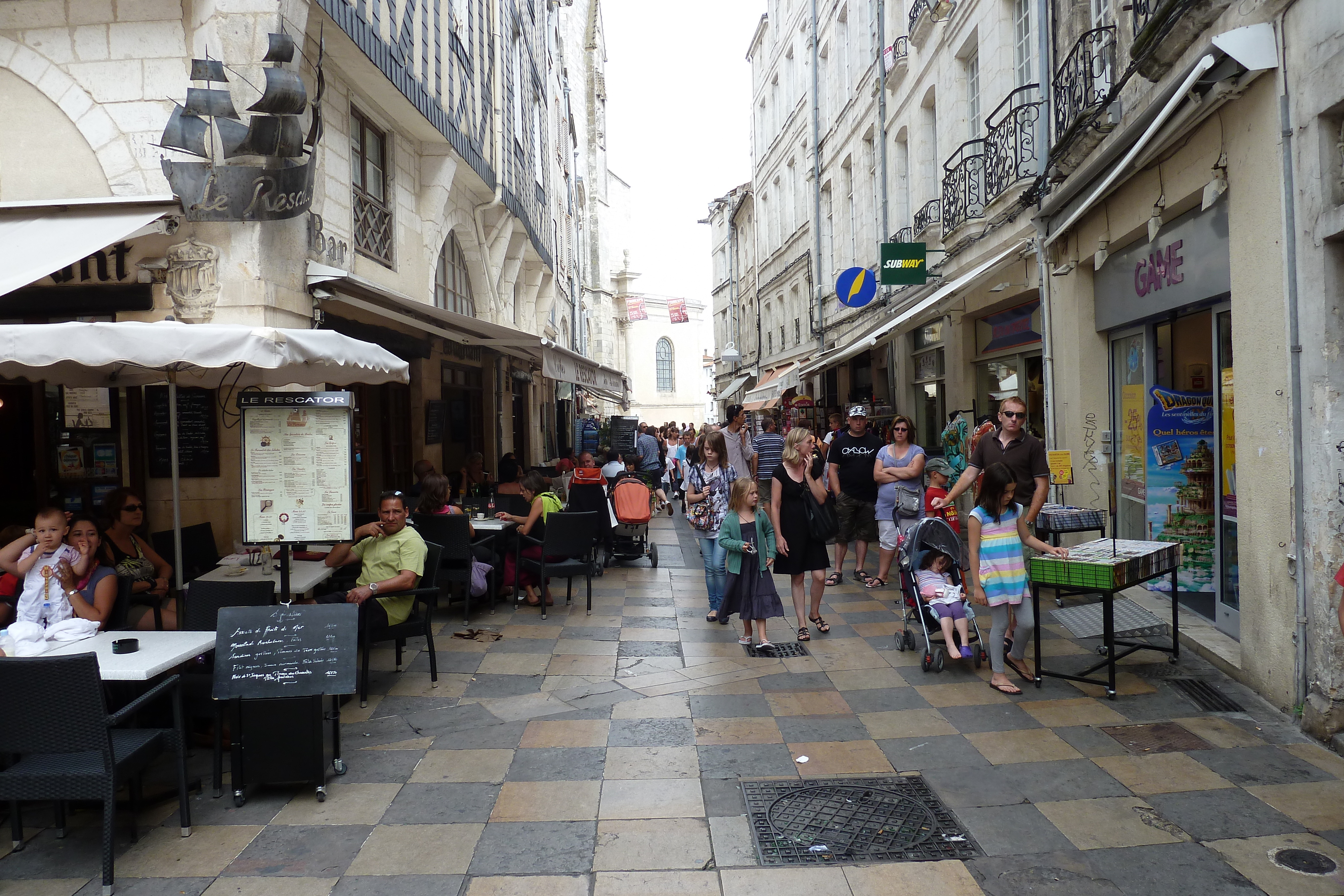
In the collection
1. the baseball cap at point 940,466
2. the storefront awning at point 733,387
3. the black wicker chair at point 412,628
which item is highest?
the storefront awning at point 733,387

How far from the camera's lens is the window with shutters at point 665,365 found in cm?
5962

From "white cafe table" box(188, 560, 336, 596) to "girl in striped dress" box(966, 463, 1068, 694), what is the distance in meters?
4.26

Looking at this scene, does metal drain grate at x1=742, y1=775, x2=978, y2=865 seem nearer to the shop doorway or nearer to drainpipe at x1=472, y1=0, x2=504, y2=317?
the shop doorway

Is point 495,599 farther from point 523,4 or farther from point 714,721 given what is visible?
point 523,4

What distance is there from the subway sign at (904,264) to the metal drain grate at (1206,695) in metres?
7.28

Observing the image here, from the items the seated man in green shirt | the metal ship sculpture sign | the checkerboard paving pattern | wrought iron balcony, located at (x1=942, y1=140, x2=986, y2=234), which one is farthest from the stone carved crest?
wrought iron balcony, located at (x1=942, y1=140, x2=986, y2=234)

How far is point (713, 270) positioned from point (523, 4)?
25128 mm

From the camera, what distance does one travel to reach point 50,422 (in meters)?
7.61

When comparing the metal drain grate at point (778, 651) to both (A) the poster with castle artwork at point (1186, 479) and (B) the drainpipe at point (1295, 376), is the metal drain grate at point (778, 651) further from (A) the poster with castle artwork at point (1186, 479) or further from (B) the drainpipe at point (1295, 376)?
(B) the drainpipe at point (1295, 376)

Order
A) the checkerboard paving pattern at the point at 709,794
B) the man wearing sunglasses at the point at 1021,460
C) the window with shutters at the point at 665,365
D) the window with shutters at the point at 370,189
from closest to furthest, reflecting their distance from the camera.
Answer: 1. the checkerboard paving pattern at the point at 709,794
2. the man wearing sunglasses at the point at 1021,460
3. the window with shutters at the point at 370,189
4. the window with shutters at the point at 665,365

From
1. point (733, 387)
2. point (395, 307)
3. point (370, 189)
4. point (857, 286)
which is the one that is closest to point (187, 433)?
point (395, 307)

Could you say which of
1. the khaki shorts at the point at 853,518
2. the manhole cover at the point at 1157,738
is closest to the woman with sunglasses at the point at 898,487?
the khaki shorts at the point at 853,518

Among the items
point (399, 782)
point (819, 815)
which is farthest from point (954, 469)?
point (399, 782)

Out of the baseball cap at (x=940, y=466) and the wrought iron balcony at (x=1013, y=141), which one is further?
the baseball cap at (x=940, y=466)
